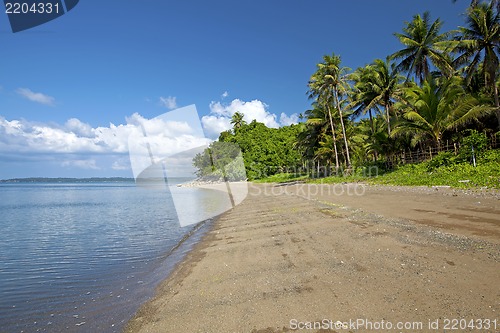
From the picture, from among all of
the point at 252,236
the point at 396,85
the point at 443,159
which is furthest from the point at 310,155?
the point at 252,236

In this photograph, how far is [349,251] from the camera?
18.6ft

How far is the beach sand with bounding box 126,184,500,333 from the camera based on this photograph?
334cm

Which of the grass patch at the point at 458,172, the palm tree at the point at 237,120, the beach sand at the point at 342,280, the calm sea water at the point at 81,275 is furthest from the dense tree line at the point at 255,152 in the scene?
the beach sand at the point at 342,280

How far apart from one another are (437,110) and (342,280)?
22.4 m

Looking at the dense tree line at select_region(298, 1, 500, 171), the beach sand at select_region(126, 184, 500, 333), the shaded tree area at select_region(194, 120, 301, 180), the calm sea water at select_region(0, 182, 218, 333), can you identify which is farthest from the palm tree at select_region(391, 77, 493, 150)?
the shaded tree area at select_region(194, 120, 301, 180)

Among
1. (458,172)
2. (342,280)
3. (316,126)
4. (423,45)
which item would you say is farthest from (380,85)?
(342,280)

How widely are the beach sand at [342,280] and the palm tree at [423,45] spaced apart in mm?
23762

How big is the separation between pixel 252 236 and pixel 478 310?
19.7 ft

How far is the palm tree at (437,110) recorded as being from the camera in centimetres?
1969

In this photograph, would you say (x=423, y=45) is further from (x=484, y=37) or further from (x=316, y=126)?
(x=316, y=126)

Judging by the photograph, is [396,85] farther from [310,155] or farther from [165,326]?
[165,326]

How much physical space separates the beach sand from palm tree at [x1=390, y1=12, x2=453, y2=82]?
23.8m

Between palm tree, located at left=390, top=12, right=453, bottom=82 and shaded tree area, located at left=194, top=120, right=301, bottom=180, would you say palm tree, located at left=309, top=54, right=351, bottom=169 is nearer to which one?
palm tree, located at left=390, top=12, right=453, bottom=82

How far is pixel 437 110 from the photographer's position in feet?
68.9
